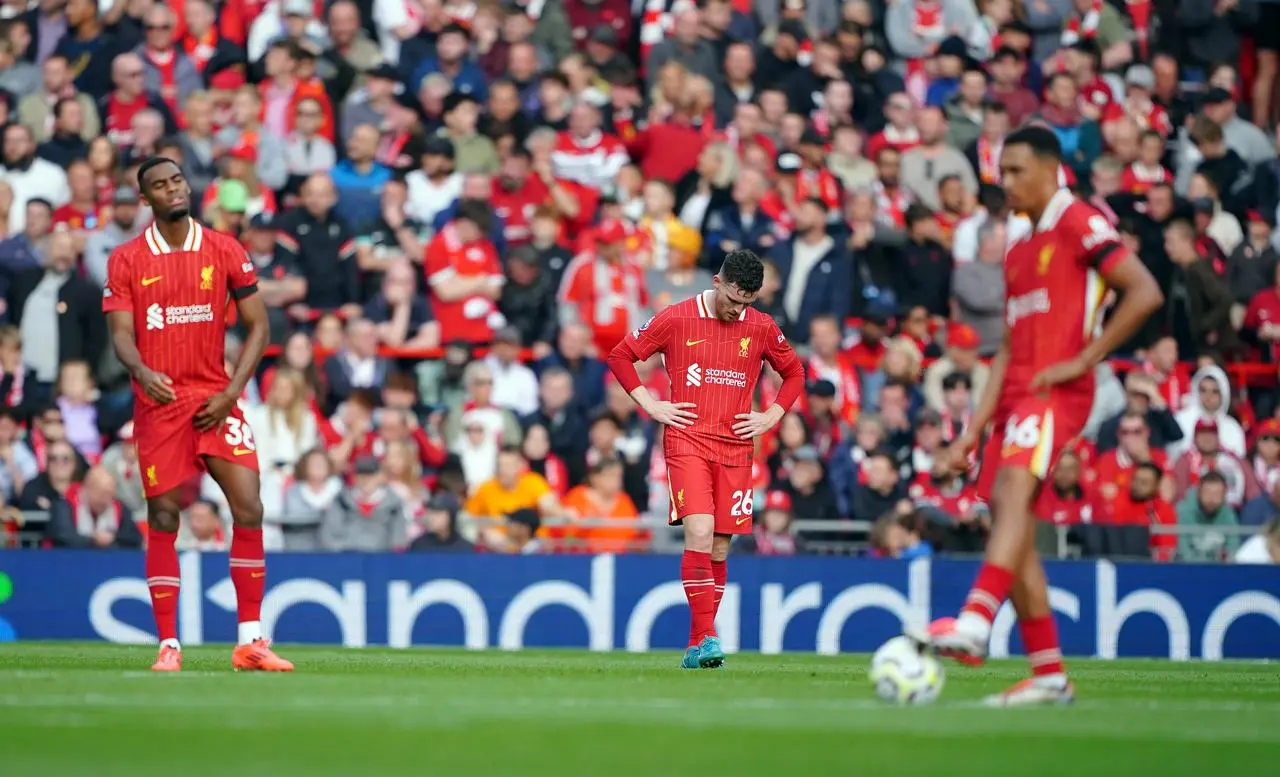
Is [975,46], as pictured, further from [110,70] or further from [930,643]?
[930,643]

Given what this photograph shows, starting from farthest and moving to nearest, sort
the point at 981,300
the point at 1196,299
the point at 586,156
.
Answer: the point at 586,156
the point at 1196,299
the point at 981,300

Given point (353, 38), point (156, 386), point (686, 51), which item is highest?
point (353, 38)

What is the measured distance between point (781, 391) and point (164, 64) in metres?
11.0

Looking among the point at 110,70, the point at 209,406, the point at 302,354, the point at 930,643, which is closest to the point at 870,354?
the point at 302,354

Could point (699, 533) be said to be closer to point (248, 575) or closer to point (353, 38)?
point (248, 575)

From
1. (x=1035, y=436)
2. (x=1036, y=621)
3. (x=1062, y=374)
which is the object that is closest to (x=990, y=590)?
(x=1036, y=621)

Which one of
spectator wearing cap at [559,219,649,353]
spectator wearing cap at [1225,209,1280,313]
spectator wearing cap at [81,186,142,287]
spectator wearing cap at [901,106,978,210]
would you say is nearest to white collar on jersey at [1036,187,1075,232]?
Result: spectator wearing cap at [559,219,649,353]

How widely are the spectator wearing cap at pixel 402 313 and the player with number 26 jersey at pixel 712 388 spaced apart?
22.4ft

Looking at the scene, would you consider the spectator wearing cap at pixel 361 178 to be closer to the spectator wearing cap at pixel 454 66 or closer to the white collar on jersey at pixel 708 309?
the spectator wearing cap at pixel 454 66

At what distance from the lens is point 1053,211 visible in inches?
408

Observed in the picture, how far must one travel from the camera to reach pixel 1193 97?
2555cm

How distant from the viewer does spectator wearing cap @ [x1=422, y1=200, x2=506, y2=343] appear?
2123cm

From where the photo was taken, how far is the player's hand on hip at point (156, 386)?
40.4ft

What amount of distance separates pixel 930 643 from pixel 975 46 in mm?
17105
